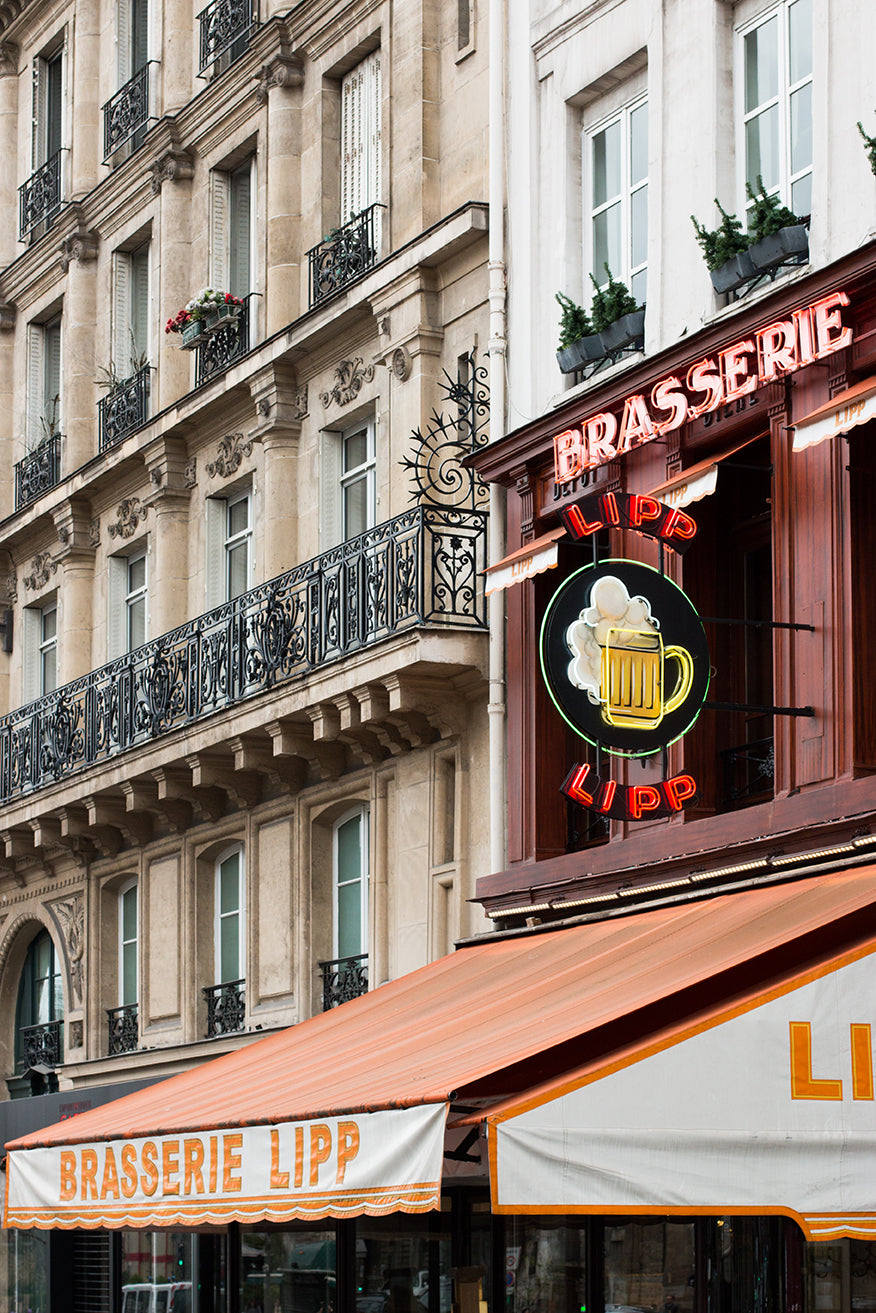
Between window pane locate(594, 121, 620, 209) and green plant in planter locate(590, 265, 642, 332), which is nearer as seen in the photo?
green plant in planter locate(590, 265, 642, 332)

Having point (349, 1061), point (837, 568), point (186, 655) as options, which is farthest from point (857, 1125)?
point (186, 655)

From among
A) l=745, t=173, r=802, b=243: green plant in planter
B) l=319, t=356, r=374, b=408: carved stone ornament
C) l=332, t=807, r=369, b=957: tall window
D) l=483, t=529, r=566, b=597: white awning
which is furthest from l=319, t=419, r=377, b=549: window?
l=745, t=173, r=802, b=243: green plant in planter

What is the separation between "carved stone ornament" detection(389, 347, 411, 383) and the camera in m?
18.1

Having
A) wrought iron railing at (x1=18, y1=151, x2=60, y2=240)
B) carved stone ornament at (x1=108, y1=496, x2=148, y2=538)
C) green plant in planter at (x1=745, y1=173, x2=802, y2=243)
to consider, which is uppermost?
wrought iron railing at (x1=18, y1=151, x2=60, y2=240)

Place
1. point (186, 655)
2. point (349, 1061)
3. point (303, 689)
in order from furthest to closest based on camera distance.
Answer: point (186, 655), point (303, 689), point (349, 1061)

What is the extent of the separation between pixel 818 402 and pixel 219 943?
941cm

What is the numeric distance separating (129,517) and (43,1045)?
18.8 ft

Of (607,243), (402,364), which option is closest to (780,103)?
(607,243)

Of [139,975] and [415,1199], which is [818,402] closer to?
[415,1199]

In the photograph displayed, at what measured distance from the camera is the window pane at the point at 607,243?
16.3 meters

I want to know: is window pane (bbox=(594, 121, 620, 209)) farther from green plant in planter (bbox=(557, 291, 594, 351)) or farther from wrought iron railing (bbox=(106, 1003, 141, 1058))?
wrought iron railing (bbox=(106, 1003, 141, 1058))

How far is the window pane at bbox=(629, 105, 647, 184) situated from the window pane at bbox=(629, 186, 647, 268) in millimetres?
132

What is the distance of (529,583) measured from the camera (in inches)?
642

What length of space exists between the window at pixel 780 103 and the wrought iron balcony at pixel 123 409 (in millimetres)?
9211
